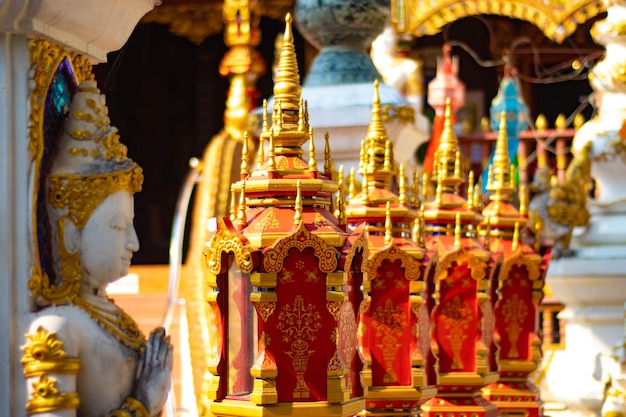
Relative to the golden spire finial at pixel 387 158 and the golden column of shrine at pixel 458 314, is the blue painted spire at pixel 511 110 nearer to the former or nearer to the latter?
the golden column of shrine at pixel 458 314

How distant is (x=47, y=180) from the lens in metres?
5.30

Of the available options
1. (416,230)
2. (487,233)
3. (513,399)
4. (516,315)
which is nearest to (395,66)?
(516,315)

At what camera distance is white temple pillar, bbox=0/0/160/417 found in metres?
5.13

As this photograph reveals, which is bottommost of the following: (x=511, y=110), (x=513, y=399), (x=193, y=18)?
(x=513, y=399)

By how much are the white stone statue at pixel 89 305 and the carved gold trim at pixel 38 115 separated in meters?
0.05

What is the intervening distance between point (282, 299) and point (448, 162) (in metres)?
3.69

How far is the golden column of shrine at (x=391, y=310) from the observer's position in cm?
848

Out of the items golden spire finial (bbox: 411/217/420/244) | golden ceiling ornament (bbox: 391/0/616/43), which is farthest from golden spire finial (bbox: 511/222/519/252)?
golden ceiling ornament (bbox: 391/0/616/43)

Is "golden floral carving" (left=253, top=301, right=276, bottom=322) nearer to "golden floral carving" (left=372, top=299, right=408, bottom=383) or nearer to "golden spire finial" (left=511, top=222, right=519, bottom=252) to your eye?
"golden floral carving" (left=372, top=299, right=408, bottom=383)

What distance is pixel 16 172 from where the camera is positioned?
204 inches

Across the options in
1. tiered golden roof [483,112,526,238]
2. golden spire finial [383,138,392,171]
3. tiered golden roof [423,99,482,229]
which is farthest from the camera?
tiered golden roof [483,112,526,238]

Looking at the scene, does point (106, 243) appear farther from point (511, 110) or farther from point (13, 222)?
point (511, 110)

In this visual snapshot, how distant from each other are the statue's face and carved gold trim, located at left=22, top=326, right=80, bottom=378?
281mm

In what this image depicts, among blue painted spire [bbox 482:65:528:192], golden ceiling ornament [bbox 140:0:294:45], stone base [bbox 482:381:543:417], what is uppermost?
golden ceiling ornament [bbox 140:0:294:45]
